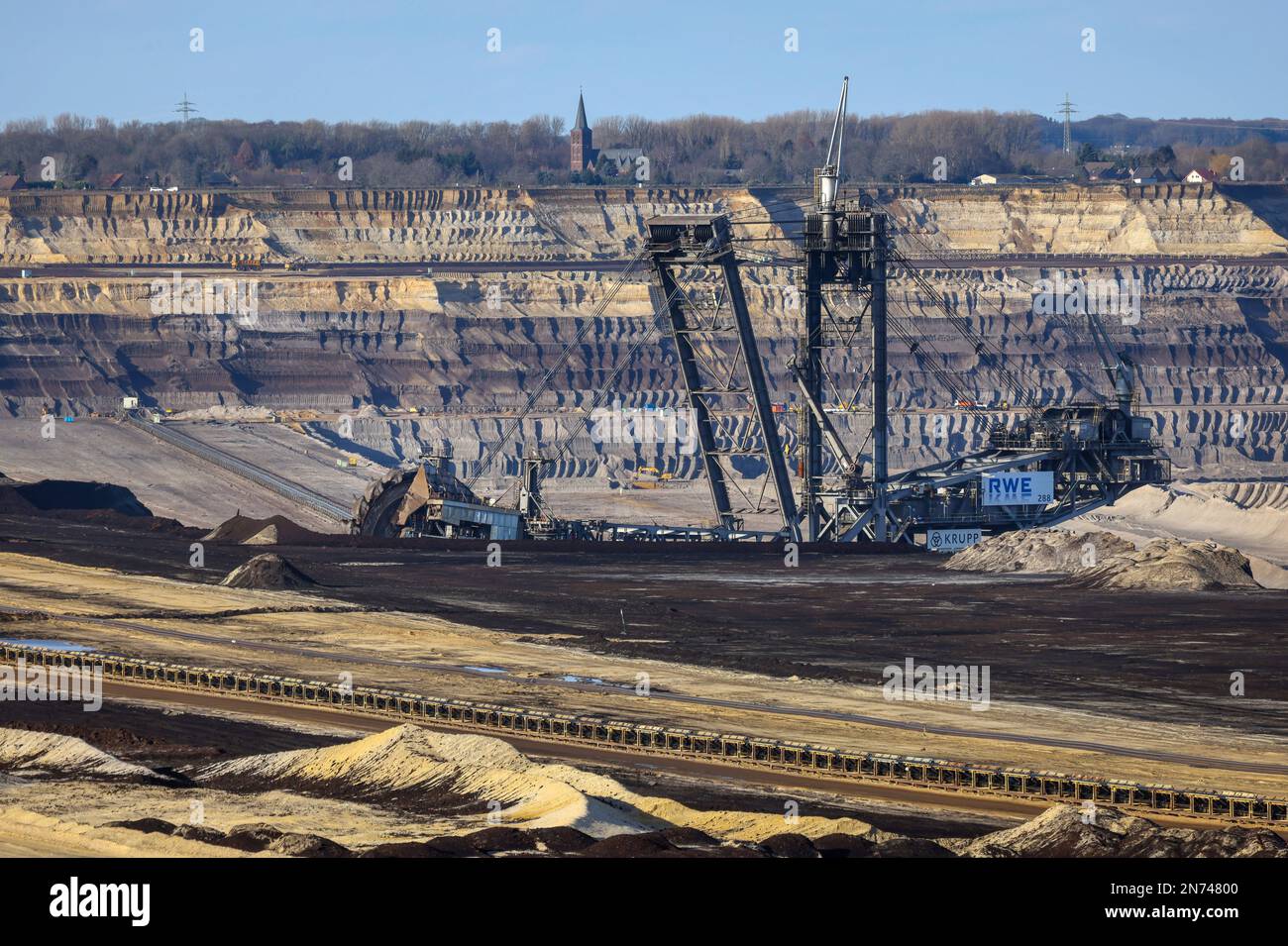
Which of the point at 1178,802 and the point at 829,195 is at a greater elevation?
the point at 829,195

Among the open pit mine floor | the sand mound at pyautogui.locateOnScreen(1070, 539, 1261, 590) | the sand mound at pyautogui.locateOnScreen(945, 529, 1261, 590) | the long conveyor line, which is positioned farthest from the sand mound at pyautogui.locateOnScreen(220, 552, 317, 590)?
the sand mound at pyautogui.locateOnScreen(1070, 539, 1261, 590)

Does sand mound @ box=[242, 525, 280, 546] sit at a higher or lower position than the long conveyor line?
lower

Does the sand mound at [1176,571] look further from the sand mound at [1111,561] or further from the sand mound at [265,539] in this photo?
the sand mound at [265,539]

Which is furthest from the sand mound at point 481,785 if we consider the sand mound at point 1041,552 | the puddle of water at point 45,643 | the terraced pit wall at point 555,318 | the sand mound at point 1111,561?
the terraced pit wall at point 555,318

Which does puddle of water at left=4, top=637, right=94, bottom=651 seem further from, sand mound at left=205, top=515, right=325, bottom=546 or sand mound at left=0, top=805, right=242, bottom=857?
sand mound at left=205, top=515, right=325, bottom=546

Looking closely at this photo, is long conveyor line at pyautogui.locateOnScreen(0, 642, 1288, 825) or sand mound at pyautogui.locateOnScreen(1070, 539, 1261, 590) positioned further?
sand mound at pyautogui.locateOnScreen(1070, 539, 1261, 590)
